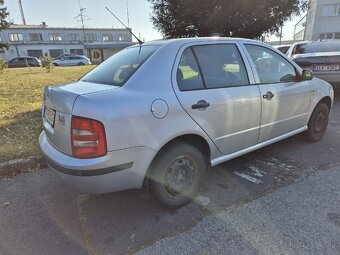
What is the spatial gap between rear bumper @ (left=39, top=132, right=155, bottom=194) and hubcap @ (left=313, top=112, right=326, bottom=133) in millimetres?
3184

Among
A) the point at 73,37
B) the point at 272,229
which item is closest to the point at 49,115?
the point at 272,229

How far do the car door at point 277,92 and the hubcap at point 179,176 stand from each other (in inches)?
45.4

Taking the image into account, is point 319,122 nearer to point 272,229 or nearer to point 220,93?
point 220,93

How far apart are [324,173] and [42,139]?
3340 millimetres

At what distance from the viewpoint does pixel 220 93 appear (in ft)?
9.69

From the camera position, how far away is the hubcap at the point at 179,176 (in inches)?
110

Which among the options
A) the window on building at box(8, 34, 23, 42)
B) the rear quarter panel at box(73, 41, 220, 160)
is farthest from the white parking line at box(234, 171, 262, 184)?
the window on building at box(8, 34, 23, 42)

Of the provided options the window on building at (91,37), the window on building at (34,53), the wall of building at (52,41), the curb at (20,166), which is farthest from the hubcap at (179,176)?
the window on building at (91,37)

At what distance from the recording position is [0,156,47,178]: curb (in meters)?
3.68

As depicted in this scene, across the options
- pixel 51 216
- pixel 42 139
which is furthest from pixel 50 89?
pixel 51 216

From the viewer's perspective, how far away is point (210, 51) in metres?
3.08

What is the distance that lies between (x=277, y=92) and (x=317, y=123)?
149cm

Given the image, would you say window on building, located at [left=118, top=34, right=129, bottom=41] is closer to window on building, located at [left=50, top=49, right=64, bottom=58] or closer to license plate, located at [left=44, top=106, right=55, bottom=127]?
window on building, located at [left=50, top=49, right=64, bottom=58]

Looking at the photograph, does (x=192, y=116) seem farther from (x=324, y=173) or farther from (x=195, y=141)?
(x=324, y=173)
